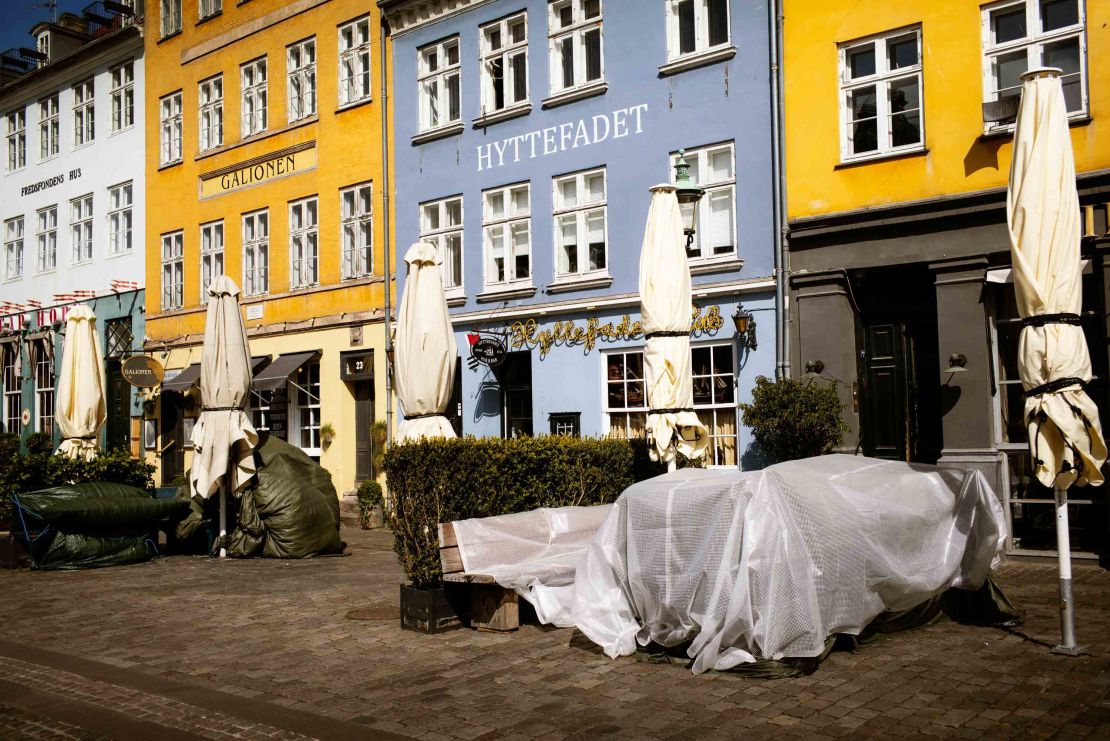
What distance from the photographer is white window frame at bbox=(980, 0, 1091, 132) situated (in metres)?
11.9

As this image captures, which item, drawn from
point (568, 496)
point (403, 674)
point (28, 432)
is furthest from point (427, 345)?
point (28, 432)

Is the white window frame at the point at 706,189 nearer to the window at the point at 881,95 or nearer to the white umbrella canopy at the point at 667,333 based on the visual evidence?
the window at the point at 881,95

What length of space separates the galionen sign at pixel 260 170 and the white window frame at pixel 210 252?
0.71 metres

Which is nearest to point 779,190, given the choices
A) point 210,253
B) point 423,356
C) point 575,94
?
point 575,94

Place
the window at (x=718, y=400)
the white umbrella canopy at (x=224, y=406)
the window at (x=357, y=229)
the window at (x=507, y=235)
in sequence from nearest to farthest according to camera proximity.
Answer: the white umbrella canopy at (x=224, y=406) → the window at (x=718, y=400) → the window at (x=507, y=235) → the window at (x=357, y=229)

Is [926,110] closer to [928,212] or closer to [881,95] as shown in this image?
[881,95]

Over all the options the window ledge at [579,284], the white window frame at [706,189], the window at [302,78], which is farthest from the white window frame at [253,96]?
the white window frame at [706,189]

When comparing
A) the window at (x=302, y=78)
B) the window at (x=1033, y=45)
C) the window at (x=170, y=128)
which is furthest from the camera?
the window at (x=170, y=128)

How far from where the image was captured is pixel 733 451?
15039mm

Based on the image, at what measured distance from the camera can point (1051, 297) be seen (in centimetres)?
701

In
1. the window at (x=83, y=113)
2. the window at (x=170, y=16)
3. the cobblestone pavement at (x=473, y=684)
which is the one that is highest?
the window at (x=170, y=16)

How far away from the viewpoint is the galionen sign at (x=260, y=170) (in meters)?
21.5

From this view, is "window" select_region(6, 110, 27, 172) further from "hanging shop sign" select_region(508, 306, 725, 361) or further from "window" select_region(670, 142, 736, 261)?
"window" select_region(670, 142, 736, 261)

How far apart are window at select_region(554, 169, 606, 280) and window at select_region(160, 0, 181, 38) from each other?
12801 mm
